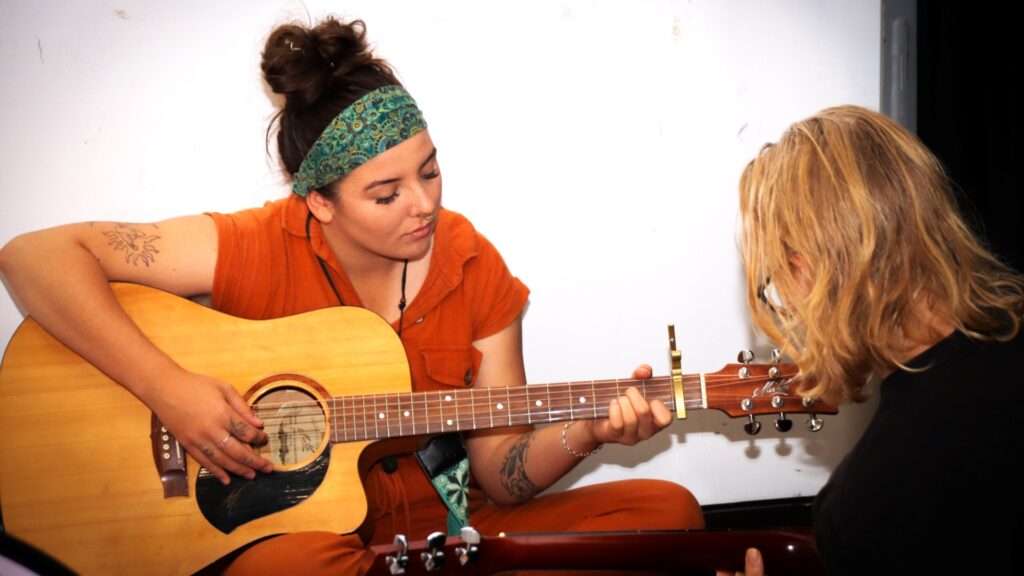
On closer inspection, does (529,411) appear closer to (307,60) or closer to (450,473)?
(450,473)

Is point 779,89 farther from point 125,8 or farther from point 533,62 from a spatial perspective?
point 125,8

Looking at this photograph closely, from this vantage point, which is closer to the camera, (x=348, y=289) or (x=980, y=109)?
(x=348, y=289)

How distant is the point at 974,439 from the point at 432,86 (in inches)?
60.9

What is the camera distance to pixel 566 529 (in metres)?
1.90

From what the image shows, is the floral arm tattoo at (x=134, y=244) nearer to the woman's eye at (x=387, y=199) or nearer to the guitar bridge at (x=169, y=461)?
the guitar bridge at (x=169, y=461)

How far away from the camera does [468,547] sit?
151 centimetres

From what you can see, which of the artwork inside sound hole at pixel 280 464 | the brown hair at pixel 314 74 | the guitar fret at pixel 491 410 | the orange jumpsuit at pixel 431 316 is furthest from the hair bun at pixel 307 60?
the guitar fret at pixel 491 410

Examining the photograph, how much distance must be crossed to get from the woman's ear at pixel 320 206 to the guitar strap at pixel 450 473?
0.52m

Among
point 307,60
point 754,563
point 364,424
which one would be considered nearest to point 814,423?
point 754,563

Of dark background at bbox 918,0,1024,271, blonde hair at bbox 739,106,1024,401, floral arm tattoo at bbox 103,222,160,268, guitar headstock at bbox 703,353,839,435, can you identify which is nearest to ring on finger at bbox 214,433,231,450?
floral arm tattoo at bbox 103,222,160,268

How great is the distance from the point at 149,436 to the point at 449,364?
0.62 meters

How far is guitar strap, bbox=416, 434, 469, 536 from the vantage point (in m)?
1.86

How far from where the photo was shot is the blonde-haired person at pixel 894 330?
1143 mm

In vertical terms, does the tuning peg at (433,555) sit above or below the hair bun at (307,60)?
below
